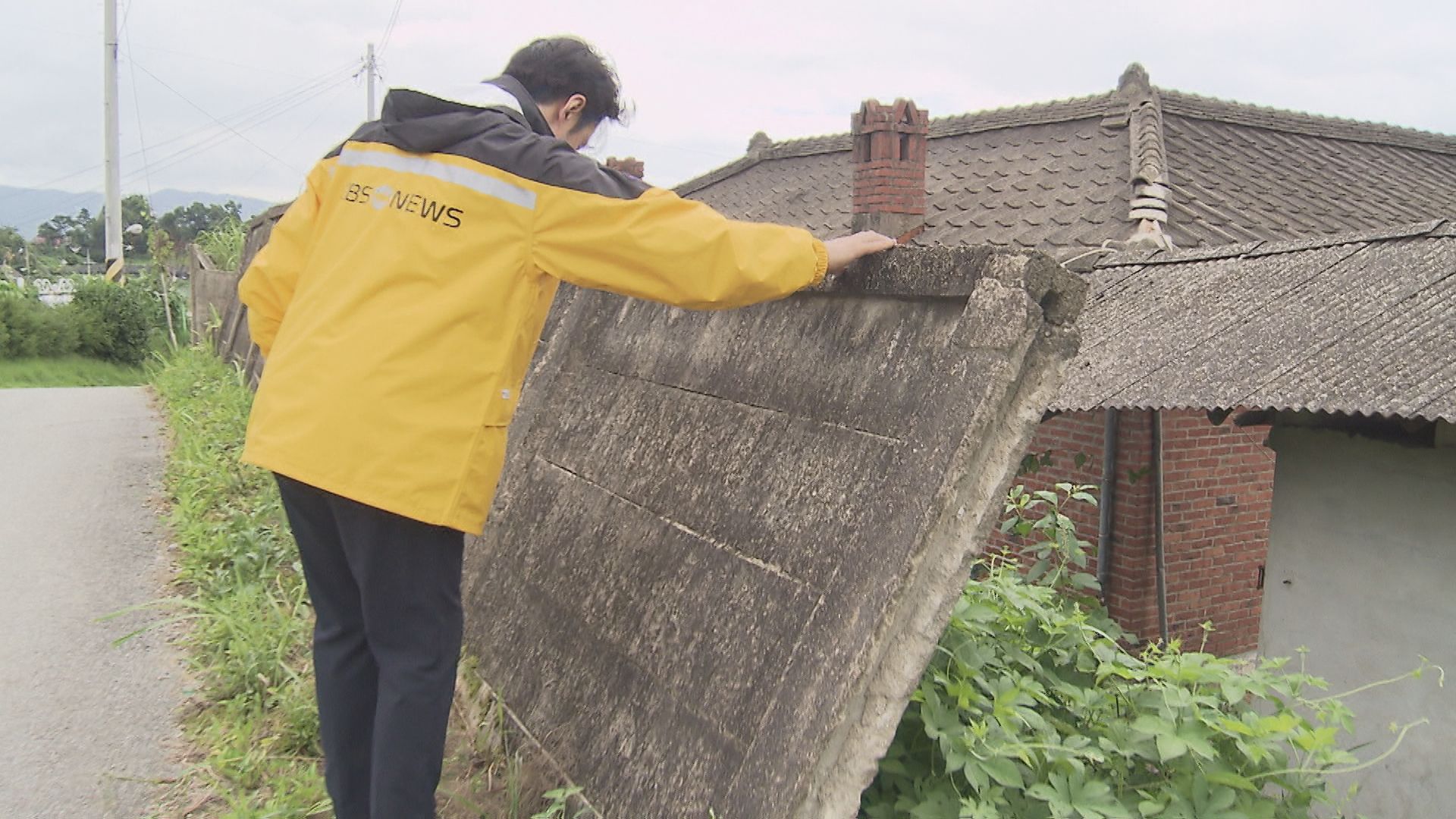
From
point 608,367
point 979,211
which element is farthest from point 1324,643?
point 979,211

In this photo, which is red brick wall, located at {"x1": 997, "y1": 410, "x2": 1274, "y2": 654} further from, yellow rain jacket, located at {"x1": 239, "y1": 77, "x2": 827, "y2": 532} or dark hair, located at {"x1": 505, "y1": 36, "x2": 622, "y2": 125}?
yellow rain jacket, located at {"x1": 239, "y1": 77, "x2": 827, "y2": 532}

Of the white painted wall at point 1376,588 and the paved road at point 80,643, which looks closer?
the paved road at point 80,643

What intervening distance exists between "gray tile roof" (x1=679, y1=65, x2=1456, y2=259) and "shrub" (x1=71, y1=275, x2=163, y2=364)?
14117mm

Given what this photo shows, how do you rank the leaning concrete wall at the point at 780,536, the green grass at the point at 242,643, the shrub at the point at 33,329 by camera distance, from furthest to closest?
the shrub at the point at 33,329
the green grass at the point at 242,643
the leaning concrete wall at the point at 780,536

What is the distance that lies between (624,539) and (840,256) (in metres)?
0.94

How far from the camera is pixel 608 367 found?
332 centimetres

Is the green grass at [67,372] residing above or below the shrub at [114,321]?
below

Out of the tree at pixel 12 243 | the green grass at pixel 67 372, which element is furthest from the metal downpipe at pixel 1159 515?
the tree at pixel 12 243

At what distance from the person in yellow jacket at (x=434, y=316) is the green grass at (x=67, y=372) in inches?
686

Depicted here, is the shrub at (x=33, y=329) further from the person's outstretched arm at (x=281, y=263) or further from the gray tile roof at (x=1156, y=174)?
the person's outstretched arm at (x=281, y=263)

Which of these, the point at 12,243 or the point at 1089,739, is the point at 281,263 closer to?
the point at 1089,739

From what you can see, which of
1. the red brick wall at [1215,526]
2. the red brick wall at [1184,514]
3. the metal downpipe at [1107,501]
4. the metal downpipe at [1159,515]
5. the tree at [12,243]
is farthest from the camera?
the tree at [12,243]

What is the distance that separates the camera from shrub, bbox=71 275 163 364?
20.1 metres

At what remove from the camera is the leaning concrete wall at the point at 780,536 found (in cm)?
194
